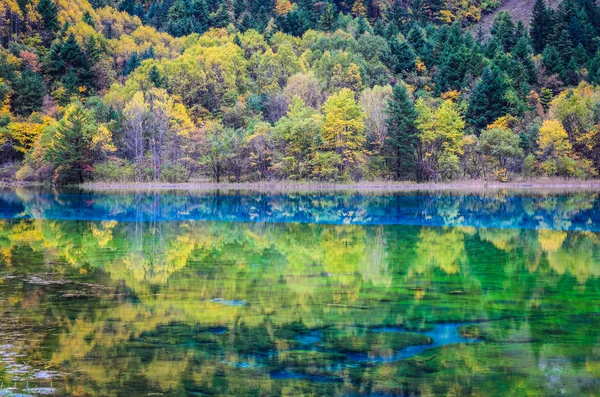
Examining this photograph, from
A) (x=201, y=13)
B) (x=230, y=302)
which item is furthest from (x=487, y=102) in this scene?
(x=201, y=13)

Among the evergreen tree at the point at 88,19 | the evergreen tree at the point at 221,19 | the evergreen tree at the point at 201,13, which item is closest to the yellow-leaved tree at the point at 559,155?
the evergreen tree at the point at 221,19

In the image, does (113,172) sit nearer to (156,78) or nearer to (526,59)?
(156,78)

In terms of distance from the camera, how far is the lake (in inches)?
380

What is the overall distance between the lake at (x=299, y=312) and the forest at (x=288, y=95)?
146 ft

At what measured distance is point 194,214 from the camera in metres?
37.0

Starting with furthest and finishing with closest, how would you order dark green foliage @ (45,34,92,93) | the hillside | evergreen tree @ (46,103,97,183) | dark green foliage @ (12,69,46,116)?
1. the hillside
2. dark green foliage @ (45,34,92,93)
3. dark green foliage @ (12,69,46,116)
4. evergreen tree @ (46,103,97,183)

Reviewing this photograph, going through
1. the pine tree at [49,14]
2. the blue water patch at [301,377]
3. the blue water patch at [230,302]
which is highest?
the pine tree at [49,14]

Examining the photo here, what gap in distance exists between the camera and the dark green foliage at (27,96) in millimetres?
92250

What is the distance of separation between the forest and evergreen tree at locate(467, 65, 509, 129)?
18 cm

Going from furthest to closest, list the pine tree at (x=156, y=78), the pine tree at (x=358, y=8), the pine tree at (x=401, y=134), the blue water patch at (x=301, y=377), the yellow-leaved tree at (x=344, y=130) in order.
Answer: the pine tree at (x=358, y=8) < the pine tree at (x=156, y=78) < the yellow-leaved tree at (x=344, y=130) < the pine tree at (x=401, y=134) < the blue water patch at (x=301, y=377)

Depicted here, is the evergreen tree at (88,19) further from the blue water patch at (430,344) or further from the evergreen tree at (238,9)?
the blue water patch at (430,344)

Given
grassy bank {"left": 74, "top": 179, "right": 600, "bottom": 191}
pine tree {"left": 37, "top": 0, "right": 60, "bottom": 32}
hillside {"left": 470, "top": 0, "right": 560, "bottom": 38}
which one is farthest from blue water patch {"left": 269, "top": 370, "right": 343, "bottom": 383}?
hillside {"left": 470, "top": 0, "right": 560, "bottom": 38}

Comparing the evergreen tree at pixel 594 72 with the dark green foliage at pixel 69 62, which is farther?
the dark green foliage at pixel 69 62

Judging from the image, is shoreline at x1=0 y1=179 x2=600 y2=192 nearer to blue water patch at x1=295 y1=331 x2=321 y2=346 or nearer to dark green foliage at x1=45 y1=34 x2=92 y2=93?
dark green foliage at x1=45 y1=34 x2=92 y2=93
